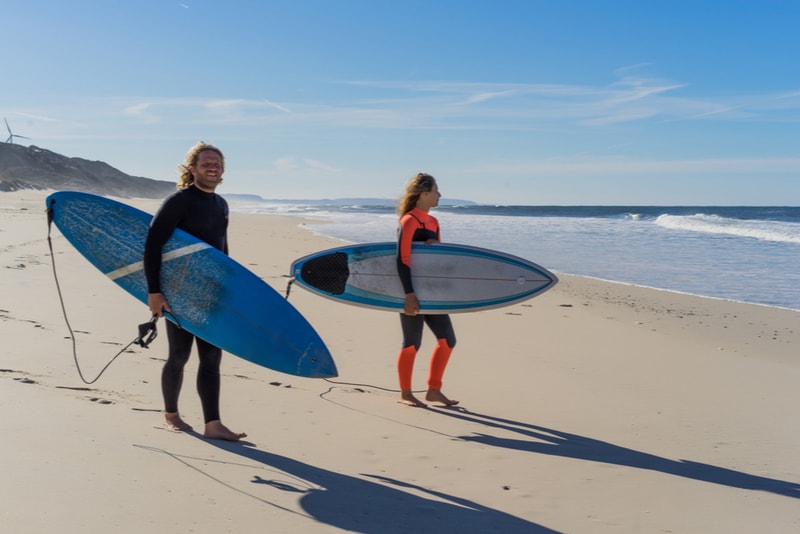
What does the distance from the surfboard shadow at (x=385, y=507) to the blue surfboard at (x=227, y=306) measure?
635mm

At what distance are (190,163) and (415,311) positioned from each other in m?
1.81

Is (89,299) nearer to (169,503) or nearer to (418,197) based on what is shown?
(418,197)

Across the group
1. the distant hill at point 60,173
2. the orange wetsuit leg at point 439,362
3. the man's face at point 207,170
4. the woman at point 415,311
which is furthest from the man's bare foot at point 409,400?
the distant hill at point 60,173

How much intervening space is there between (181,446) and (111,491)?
64cm

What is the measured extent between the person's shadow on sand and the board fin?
215cm

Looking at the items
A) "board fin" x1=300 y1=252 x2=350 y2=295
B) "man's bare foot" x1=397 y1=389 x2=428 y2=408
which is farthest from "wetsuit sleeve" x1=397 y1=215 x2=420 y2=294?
"board fin" x1=300 y1=252 x2=350 y2=295

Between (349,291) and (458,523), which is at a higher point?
(349,291)

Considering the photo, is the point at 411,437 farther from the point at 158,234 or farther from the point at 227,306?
the point at 158,234

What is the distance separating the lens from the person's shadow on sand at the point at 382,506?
9.09ft

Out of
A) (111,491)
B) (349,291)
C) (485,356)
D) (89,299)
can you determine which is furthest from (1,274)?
(111,491)

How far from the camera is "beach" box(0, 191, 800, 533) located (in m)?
2.86

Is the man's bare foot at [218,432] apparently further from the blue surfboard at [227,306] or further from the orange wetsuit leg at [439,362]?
the orange wetsuit leg at [439,362]

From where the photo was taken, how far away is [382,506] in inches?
116

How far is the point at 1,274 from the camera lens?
822 centimetres
